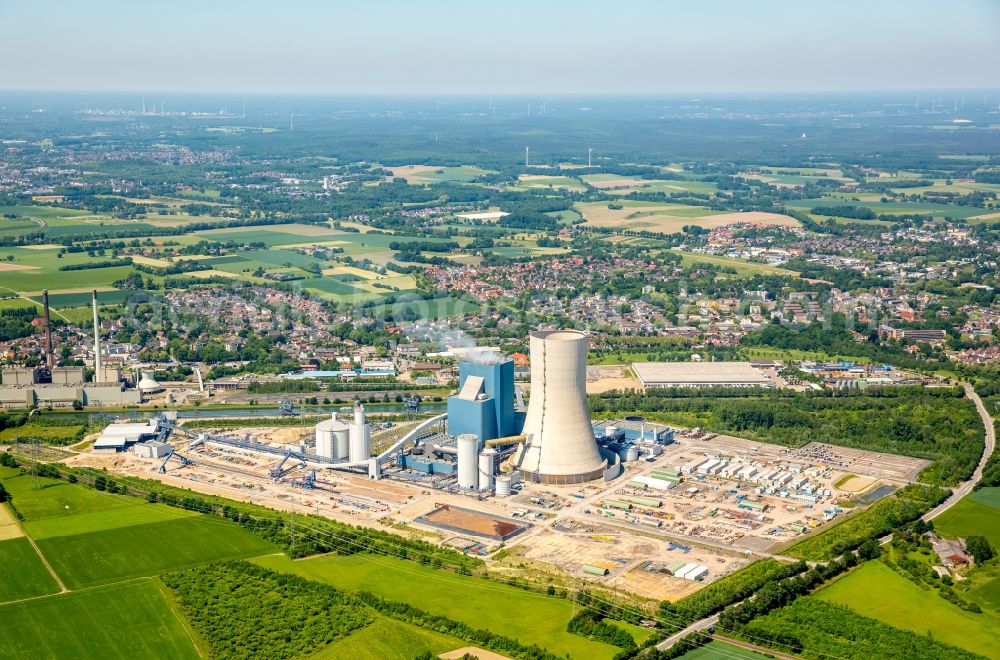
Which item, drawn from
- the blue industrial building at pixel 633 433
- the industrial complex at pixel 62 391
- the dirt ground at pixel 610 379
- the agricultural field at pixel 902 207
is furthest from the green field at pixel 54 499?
the agricultural field at pixel 902 207

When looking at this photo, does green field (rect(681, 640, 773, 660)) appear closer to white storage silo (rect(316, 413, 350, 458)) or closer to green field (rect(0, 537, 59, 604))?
green field (rect(0, 537, 59, 604))

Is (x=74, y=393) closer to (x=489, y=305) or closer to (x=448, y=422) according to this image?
(x=448, y=422)

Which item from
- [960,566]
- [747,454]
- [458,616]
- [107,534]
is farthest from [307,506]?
[960,566]

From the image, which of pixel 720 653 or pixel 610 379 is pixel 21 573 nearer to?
pixel 720 653

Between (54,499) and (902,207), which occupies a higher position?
(902,207)

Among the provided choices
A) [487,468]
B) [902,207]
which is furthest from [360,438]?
[902,207]

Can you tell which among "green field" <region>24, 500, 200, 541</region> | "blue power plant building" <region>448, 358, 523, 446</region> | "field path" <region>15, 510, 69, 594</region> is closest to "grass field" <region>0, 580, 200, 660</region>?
"field path" <region>15, 510, 69, 594</region>

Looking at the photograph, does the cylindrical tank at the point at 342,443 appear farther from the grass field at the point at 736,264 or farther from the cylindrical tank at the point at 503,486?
the grass field at the point at 736,264
